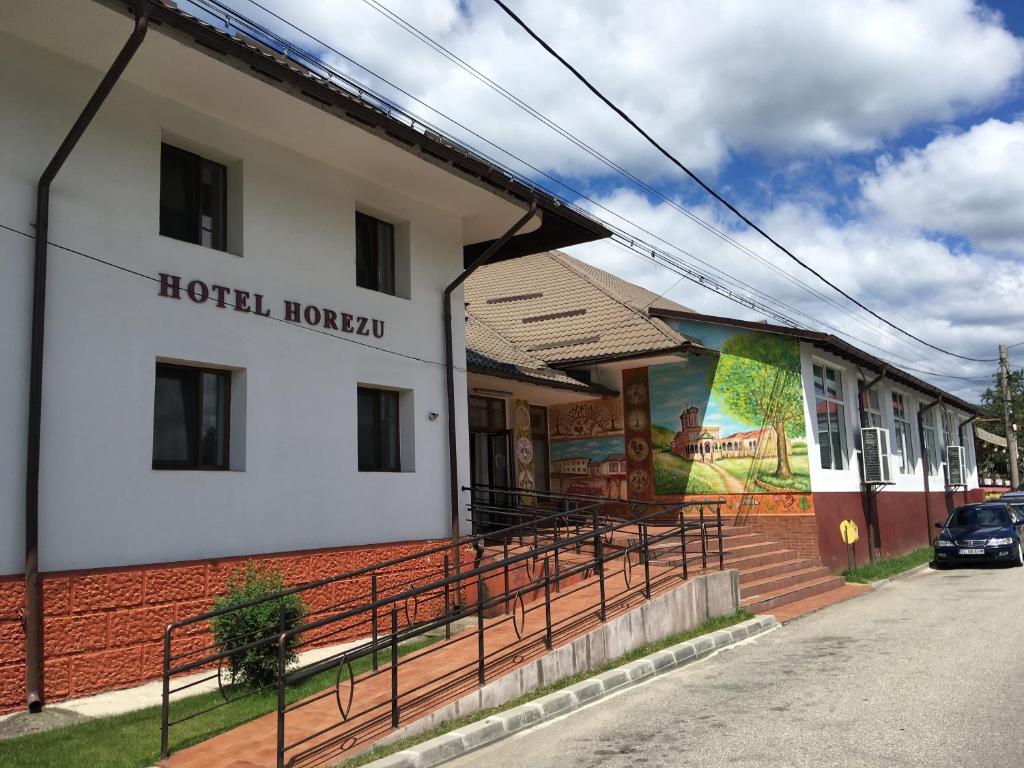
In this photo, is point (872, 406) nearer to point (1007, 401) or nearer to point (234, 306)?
point (234, 306)

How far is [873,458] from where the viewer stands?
773 inches

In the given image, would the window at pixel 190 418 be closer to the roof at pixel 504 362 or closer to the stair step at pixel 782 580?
the roof at pixel 504 362

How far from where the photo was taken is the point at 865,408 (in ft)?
68.8

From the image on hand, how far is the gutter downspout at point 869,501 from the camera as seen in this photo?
19688 mm

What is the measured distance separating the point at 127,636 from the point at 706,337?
12.7m

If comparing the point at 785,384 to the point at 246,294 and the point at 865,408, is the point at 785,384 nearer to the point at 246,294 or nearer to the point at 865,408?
the point at 865,408

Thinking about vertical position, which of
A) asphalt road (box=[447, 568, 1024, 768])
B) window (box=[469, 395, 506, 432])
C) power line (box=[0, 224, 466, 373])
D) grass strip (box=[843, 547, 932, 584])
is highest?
power line (box=[0, 224, 466, 373])

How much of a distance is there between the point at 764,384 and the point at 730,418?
95 centimetres

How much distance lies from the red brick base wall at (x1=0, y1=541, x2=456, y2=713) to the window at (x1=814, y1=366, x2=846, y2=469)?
490 inches

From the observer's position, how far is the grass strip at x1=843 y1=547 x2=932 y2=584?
17.2 metres

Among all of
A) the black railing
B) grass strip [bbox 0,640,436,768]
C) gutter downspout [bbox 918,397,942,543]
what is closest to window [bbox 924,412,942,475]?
gutter downspout [bbox 918,397,942,543]

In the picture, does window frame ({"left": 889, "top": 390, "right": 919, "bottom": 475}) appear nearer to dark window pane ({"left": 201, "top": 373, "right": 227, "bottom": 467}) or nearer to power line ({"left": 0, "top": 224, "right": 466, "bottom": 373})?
power line ({"left": 0, "top": 224, "right": 466, "bottom": 373})

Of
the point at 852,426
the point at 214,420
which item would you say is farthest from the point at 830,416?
the point at 214,420

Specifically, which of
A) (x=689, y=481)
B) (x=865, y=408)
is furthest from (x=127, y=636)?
(x=865, y=408)
